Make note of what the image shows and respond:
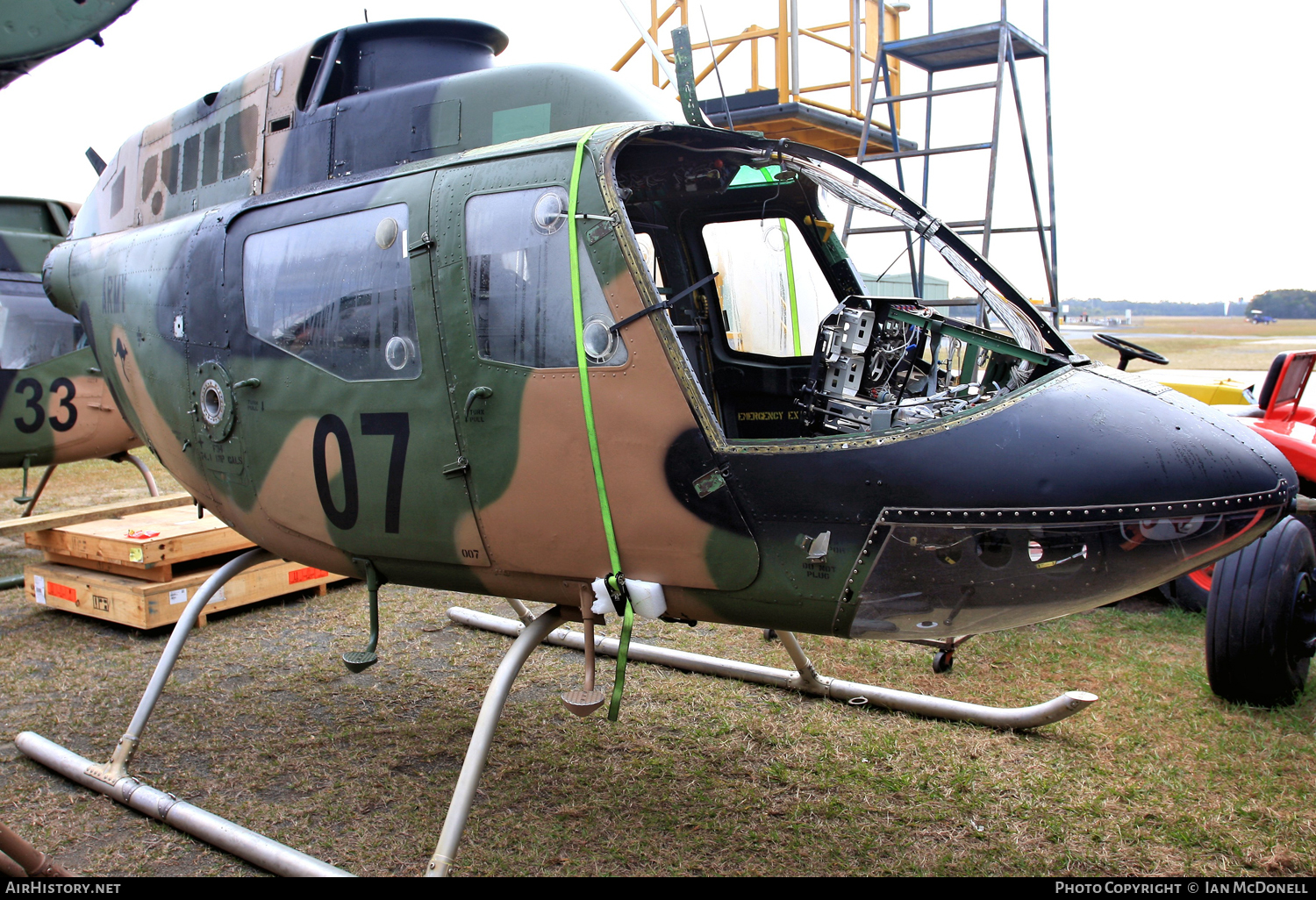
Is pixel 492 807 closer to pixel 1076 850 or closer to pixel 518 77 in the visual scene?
pixel 1076 850

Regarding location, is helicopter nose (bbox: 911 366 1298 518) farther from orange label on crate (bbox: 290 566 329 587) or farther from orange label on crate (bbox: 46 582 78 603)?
orange label on crate (bbox: 46 582 78 603)

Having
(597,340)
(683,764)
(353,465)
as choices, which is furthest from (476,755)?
(683,764)

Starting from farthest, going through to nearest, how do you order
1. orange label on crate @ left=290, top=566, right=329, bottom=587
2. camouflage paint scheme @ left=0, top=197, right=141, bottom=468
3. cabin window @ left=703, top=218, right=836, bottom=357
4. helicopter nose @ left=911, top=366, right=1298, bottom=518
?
camouflage paint scheme @ left=0, top=197, right=141, bottom=468, orange label on crate @ left=290, top=566, right=329, bottom=587, cabin window @ left=703, top=218, right=836, bottom=357, helicopter nose @ left=911, top=366, right=1298, bottom=518

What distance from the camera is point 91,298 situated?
431 cm

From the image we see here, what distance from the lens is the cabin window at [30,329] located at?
749cm

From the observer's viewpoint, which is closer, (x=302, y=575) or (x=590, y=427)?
(x=590, y=427)

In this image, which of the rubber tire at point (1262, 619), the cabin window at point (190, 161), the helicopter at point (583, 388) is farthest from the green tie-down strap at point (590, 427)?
the rubber tire at point (1262, 619)

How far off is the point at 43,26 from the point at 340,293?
1.17m

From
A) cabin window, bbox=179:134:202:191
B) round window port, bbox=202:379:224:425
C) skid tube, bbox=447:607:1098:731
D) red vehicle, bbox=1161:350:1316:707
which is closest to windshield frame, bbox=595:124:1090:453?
skid tube, bbox=447:607:1098:731

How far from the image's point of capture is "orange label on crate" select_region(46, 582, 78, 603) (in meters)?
6.24

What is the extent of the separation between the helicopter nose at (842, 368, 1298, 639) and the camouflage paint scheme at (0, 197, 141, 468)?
7048 millimetres

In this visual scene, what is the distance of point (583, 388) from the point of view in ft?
8.84

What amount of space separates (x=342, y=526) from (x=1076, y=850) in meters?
3.02

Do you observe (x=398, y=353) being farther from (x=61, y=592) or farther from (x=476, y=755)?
(x=61, y=592)
